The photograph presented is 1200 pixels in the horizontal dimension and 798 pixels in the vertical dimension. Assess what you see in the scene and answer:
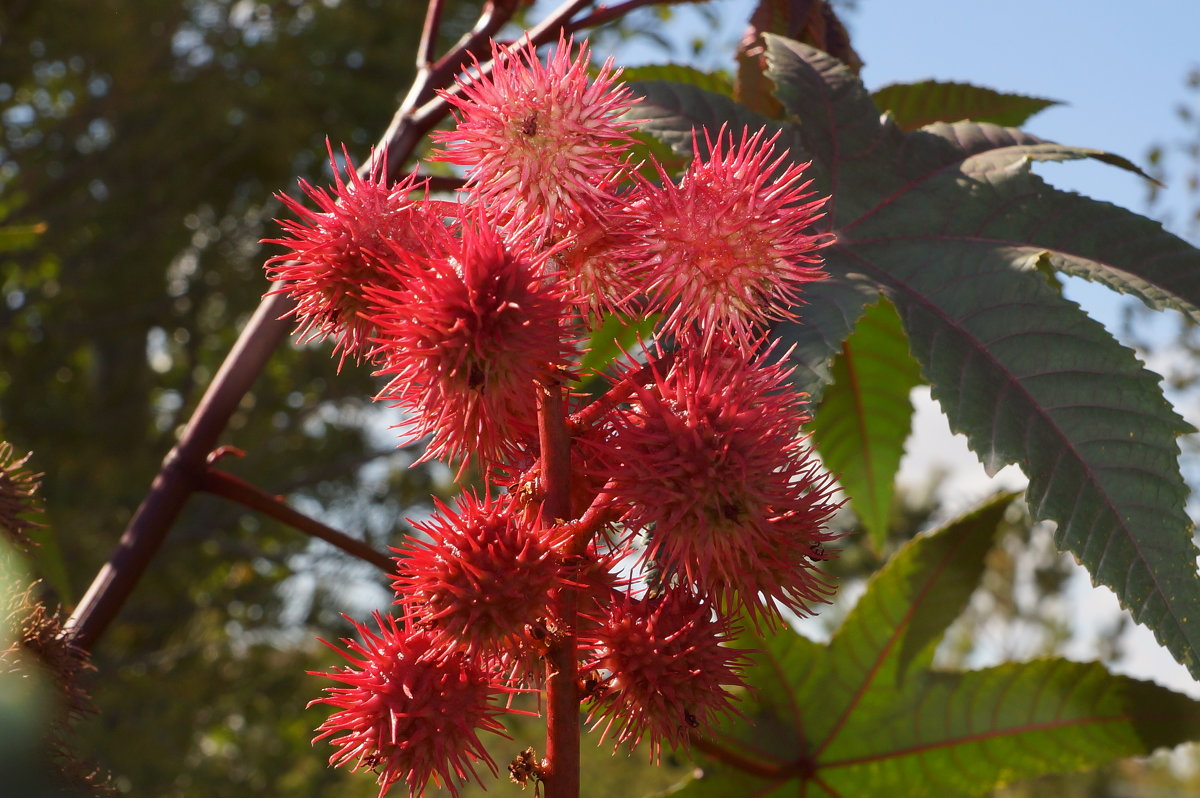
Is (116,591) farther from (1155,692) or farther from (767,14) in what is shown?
(1155,692)

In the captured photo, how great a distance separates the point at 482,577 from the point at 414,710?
9 cm

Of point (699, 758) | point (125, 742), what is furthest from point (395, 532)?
point (699, 758)

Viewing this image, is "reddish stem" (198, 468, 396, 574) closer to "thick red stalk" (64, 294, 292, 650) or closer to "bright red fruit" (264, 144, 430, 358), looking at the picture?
"thick red stalk" (64, 294, 292, 650)

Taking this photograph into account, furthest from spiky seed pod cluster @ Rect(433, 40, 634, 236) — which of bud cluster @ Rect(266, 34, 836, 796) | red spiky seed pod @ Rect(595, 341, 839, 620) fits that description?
red spiky seed pod @ Rect(595, 341, 839, 620)

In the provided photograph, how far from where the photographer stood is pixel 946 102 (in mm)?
1192

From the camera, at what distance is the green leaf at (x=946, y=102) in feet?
3.89

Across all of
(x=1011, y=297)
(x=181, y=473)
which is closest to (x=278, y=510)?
(x=181, y=473)

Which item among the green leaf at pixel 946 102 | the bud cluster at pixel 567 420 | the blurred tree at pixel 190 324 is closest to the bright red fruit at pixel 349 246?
Answer: the bud cluster at pixel 567 420

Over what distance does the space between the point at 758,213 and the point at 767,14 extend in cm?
58

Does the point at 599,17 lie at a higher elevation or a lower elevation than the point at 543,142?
higher

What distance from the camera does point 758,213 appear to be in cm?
56

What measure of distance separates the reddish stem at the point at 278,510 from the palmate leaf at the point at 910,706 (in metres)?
0.45

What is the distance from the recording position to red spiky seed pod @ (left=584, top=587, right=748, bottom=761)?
1.84ft

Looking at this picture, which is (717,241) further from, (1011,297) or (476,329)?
(1011,297)
